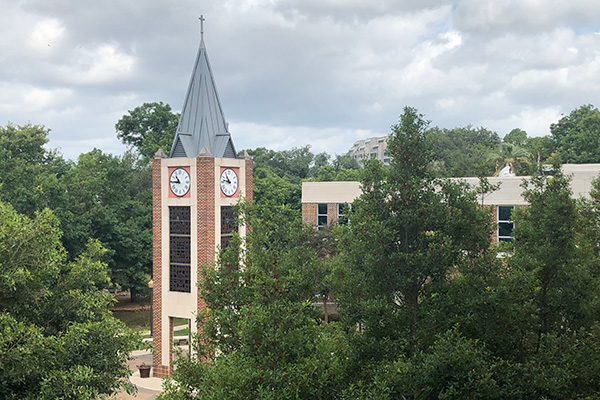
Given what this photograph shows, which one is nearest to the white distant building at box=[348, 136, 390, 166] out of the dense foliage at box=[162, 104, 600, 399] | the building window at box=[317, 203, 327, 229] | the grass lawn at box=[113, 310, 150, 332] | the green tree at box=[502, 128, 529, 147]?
the green tree at box=[502, 128, 529, 147]

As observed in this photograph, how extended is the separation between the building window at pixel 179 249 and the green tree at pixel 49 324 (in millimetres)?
10067

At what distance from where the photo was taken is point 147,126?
2415 inches

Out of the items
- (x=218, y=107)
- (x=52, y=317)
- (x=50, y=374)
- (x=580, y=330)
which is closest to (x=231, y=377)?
(x=50, y=374)

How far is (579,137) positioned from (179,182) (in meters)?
42.1

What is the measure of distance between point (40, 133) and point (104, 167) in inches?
557

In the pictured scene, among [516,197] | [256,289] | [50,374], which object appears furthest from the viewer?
[516,197]

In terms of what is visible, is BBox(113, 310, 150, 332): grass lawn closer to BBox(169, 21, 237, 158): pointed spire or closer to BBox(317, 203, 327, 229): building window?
BBox(317, 203, 327, 229): building window

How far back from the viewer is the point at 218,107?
1072 inches

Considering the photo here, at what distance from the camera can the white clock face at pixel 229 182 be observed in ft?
85.7

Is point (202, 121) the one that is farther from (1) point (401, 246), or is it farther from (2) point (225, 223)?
(1) point (401, 246)

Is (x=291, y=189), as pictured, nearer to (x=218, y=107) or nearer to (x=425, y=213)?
(x=218, y=107)

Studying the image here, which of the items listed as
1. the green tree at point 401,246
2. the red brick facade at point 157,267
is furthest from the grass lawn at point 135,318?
the green tree at point 401,246

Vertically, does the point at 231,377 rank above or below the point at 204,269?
below

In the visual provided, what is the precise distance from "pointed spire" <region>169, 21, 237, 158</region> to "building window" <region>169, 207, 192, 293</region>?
2.56 m
